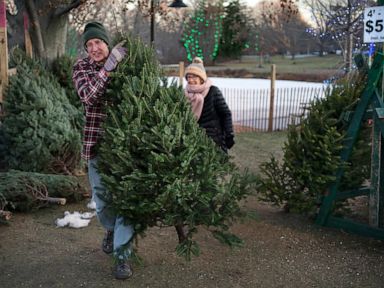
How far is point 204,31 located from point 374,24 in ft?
148

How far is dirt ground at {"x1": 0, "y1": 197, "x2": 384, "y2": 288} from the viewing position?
384 cm

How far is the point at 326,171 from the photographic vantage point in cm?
485

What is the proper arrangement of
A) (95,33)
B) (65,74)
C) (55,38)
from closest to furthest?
(95,33) → (65,74) → (55,38)

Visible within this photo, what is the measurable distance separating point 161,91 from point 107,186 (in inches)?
30.1

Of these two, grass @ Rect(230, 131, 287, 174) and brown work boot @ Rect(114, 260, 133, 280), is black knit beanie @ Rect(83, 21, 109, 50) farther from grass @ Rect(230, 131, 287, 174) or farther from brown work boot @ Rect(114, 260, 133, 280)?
grass @ Rect(230, 131, 287, 174)

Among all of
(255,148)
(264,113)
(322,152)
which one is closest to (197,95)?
(322,152)

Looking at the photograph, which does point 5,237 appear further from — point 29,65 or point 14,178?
point 29,65

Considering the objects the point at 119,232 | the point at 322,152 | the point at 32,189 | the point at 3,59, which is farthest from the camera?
the point at 3,59

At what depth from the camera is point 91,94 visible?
11.9 ft

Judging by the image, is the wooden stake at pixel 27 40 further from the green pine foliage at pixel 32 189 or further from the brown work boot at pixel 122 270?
the brown work boot at pixel 122 270

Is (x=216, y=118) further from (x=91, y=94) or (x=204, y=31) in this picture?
(x=204, y=31)

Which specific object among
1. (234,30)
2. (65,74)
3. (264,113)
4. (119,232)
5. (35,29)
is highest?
(234,30)

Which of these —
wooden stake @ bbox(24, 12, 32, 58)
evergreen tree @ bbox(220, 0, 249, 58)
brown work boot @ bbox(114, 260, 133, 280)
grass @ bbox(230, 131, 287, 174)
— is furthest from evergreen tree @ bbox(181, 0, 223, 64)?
brown work boot @ bbox(114, 260, 133, 280)

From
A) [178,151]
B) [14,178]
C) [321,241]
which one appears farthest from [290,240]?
[14,178]
